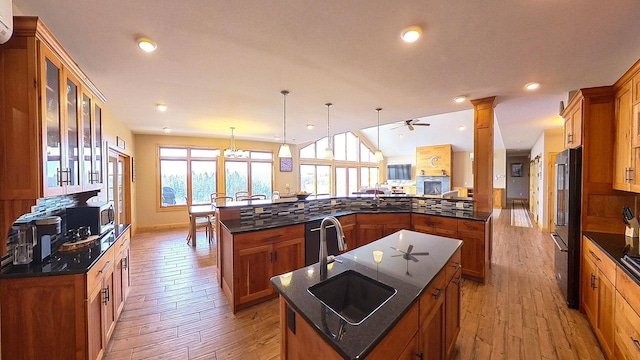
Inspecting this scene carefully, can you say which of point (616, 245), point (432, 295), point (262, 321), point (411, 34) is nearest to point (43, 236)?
point (262, 321)

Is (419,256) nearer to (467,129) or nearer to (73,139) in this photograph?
(73,139)

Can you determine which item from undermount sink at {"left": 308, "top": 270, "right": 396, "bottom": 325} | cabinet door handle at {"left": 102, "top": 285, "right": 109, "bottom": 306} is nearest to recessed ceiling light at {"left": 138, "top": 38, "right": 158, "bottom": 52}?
cabinet door handle at {"left": 102, "top": 285, "right": 109, "bottom": 306}

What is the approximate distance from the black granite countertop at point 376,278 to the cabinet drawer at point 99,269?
1315 mm

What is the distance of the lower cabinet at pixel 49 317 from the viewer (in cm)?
143

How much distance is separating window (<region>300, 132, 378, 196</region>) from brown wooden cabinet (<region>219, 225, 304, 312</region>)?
6.31m

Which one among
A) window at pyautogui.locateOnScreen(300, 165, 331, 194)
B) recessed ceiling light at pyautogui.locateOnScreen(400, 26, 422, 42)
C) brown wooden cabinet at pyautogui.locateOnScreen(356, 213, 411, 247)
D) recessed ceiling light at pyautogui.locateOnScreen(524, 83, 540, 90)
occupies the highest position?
recessed ceiling light at pyautogui.locateOnScreen(524, 83, 540, 90)

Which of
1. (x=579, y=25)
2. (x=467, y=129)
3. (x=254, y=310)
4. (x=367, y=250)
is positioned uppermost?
(x=467, y=129)

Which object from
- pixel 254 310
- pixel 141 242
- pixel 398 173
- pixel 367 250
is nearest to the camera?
pixel 367 250

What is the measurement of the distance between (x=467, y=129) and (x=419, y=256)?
346 inches

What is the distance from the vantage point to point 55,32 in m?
1.82

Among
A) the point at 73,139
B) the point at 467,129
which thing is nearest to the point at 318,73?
the point at 73,139

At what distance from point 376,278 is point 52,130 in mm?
2356

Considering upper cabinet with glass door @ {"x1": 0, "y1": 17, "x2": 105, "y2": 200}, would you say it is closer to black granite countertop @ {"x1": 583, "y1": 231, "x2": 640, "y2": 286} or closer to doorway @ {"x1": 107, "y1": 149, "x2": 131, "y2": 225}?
doorway @ {"x1": 107, "y1": 149, "x2": 131, "y2": 225}

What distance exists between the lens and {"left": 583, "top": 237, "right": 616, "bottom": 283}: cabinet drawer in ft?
5.75
